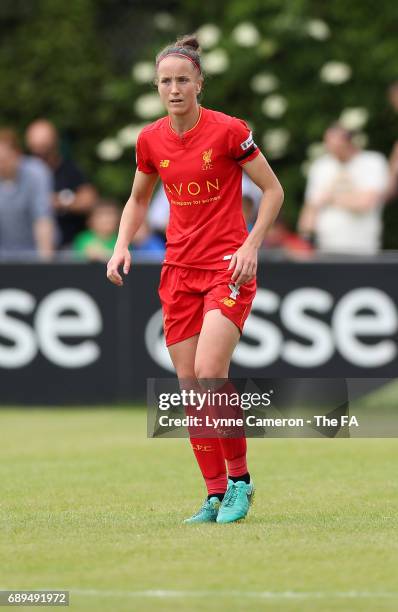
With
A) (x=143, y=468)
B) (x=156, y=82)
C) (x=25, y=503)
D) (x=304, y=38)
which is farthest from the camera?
(x=304, y=38)

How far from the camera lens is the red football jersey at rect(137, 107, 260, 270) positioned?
7.56m

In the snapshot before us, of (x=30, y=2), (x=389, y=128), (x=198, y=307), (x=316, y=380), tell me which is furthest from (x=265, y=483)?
(x=30, y=2)

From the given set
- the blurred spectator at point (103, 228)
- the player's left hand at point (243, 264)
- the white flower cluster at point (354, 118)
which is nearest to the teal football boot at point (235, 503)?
the player's left hand at point (243, 264)

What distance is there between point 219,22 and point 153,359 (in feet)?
23.6

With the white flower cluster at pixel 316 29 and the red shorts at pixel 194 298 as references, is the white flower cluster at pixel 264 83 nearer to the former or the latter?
the white flower cluster at pixel 316 29

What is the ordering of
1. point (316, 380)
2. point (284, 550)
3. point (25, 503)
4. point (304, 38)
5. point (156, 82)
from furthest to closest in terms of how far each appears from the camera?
1. point (304, 38)
2. point (316, 380)
3. point (25, 503)
4. point (156, 82)
5. point (284, 550)

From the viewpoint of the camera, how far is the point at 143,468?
10.3 m

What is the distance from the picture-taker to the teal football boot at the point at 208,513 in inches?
304

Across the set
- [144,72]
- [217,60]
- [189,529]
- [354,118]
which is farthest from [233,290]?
[217,60]

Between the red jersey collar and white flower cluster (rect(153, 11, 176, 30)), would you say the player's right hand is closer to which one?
the red jersey collar

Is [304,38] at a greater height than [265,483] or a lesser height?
greater

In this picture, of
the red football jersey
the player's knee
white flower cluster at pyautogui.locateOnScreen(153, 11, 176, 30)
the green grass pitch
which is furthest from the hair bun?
white flower cluster at pyautogui.locateOnScreen(153, 11, 176, 30)

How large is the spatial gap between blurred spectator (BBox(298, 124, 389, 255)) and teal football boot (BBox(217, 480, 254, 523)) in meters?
7.22

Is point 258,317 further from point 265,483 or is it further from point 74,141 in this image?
point 74,141
